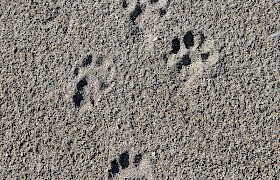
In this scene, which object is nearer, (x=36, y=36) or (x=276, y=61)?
(x=276, y=61)

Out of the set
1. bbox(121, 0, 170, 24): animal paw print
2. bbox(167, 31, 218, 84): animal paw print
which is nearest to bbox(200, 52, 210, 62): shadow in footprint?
bbox(167, 31, 218, 84): animal paw print

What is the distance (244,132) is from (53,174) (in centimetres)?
80

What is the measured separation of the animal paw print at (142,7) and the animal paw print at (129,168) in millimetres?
566

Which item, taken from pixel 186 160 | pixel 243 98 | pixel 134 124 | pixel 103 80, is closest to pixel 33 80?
pixel 103 80

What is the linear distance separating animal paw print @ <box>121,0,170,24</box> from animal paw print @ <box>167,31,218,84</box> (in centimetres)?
14

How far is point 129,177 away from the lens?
6.09 feet

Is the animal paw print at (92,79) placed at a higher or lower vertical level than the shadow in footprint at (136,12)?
lower

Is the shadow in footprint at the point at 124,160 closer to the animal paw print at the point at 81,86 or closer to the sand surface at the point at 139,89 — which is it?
the sand surface at the point at 139,89

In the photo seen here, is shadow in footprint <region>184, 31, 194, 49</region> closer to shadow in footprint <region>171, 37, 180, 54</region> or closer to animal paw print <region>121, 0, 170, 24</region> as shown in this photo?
shadow in footprint <region>171, 37, 180, 54</region>

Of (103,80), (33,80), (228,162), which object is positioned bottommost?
(228,162)

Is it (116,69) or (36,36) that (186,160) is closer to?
(116,69)

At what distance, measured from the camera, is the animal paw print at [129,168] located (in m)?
1.85

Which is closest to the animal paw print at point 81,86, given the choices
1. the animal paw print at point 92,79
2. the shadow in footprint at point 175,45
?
the animal paw print at point 92,79

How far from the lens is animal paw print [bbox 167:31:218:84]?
6.07 feet
